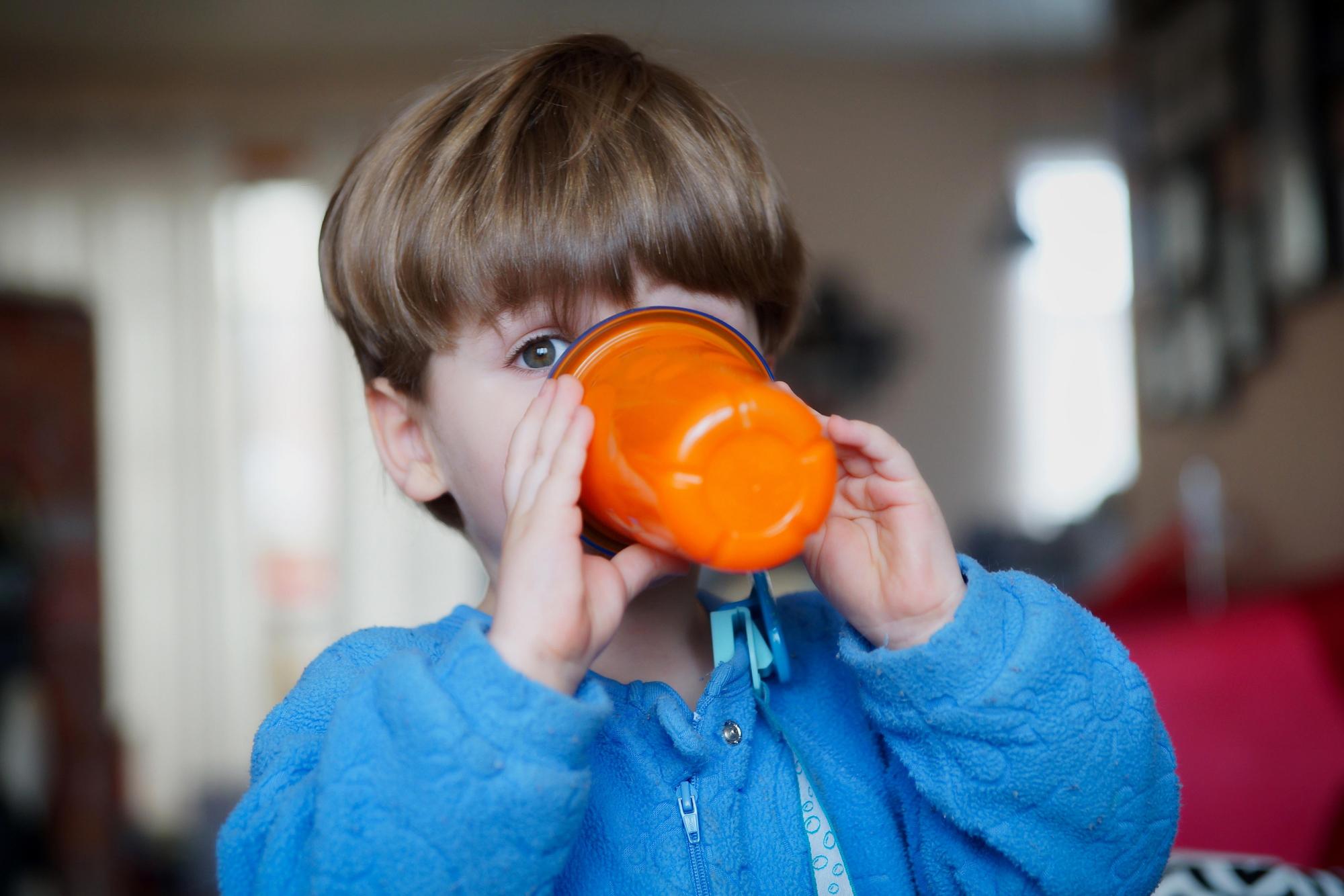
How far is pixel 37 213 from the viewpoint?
4266mm

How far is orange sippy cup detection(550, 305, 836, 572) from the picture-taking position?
1.67 ft

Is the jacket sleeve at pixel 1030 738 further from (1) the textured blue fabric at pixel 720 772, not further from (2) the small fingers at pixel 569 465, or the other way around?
(2) the small fingers at pixel 569 465

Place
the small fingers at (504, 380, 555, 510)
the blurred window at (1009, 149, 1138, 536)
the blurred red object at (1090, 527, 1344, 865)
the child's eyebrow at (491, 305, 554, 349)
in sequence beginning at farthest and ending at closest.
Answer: the blurred window at (1009, 149, 1138, 536) → the blurred red object at (1090, 527, 1344, 865) → the child's eyebrow at (491, 305, 554, 349) → the small fingers at (504, 380, 555, 510)

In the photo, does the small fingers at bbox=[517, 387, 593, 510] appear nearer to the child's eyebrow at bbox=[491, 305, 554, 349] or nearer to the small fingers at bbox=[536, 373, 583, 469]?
the small fingers at bbox=[536, 373, 583, 469]

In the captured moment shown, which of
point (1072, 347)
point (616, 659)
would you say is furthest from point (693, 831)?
point (1072, 347)

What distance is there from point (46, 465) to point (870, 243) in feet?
10.2

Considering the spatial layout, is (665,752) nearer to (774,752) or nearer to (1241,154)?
(774,752)

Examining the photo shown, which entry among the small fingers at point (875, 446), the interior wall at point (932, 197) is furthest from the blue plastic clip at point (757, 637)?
the interior wall at point (932, 197)

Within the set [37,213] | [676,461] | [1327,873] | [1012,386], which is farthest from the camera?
[1012,386]

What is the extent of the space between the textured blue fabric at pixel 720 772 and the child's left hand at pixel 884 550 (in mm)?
20

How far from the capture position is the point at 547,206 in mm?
737

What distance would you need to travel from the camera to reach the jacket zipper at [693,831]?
2.29 ft

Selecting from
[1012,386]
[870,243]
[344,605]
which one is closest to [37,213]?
[344,605]

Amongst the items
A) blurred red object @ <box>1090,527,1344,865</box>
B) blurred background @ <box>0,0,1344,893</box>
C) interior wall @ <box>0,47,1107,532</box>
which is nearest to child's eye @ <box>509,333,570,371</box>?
blurred red object @ <box>1090,527,1344,865</box>
